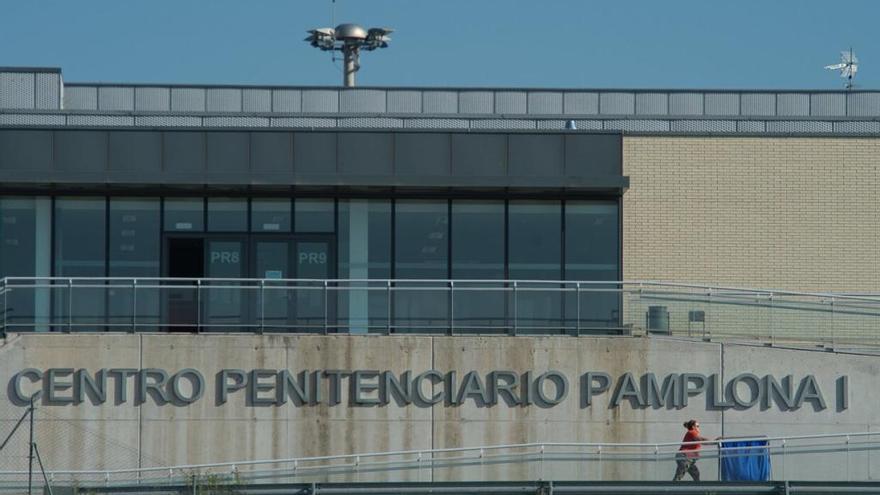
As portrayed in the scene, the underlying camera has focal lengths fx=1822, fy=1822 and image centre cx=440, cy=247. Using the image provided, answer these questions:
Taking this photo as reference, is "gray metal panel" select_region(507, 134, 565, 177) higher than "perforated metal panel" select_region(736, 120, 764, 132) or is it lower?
lower

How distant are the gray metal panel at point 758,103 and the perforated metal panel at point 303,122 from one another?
28.4 ft

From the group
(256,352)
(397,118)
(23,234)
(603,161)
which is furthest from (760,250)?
(23,234)

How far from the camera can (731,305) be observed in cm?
2950

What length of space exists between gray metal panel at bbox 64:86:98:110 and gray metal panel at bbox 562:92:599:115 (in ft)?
31.5

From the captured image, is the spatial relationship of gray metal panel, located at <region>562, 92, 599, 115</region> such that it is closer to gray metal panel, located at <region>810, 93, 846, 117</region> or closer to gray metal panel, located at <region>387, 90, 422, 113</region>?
gray metal panel, located at <region>387, 90, 422, 113</region>

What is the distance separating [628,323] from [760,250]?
4.93 m

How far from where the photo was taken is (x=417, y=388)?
28828mm

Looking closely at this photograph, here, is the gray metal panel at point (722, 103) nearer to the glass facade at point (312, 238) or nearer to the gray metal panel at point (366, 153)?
the glass facade at point (312, 238)

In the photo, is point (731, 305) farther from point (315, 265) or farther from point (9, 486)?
point (9, 486)

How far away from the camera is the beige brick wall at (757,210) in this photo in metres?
33.2

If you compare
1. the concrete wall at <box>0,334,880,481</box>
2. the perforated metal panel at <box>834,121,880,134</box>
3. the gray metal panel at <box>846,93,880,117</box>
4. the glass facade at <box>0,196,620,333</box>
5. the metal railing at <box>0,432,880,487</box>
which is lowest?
the metal railing at <box>0,432,880,487</box>

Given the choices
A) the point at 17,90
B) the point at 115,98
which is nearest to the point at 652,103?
the point at 115,98

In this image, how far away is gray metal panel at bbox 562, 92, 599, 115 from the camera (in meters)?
37.6

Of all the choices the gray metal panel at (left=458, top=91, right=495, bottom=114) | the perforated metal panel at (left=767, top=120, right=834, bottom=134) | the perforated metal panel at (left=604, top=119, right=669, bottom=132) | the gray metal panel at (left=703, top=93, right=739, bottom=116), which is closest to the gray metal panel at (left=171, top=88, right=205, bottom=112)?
the gray metal panel at (left=458, top=91, right=495, bottom=114)
